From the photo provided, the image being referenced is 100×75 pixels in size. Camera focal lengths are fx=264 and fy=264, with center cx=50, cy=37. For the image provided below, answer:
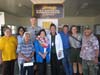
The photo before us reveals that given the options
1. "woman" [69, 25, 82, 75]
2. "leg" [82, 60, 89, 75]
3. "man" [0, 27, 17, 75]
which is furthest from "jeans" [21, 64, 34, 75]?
"leg" [82, 60, 89, 75]

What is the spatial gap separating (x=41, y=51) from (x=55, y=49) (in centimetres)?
39

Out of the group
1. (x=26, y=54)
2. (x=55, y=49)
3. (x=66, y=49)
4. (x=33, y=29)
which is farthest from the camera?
(x=66, y=49)

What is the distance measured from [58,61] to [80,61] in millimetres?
616

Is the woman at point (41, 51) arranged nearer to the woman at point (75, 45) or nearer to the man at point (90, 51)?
the woman at point (75, 45)

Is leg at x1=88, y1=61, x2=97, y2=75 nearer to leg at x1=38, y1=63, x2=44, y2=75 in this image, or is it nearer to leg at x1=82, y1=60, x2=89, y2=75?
leg at x1=82, y1=60, x2=89, y2=75

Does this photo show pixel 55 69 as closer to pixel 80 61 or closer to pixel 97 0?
pixel 80 61

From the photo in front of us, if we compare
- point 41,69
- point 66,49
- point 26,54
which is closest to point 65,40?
point 66,49

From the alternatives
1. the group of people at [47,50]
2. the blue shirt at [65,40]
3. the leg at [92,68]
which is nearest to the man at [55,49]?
the group of people at [47,50]

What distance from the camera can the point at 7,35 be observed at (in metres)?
6.69

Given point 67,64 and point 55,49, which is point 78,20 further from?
point 55,49

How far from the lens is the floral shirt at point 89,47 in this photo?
6.45 m

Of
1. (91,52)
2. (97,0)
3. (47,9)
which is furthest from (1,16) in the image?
(91,52)

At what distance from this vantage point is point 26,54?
21.2 feet

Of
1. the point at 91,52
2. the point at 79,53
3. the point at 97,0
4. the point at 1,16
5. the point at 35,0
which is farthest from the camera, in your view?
the point at 1,16
